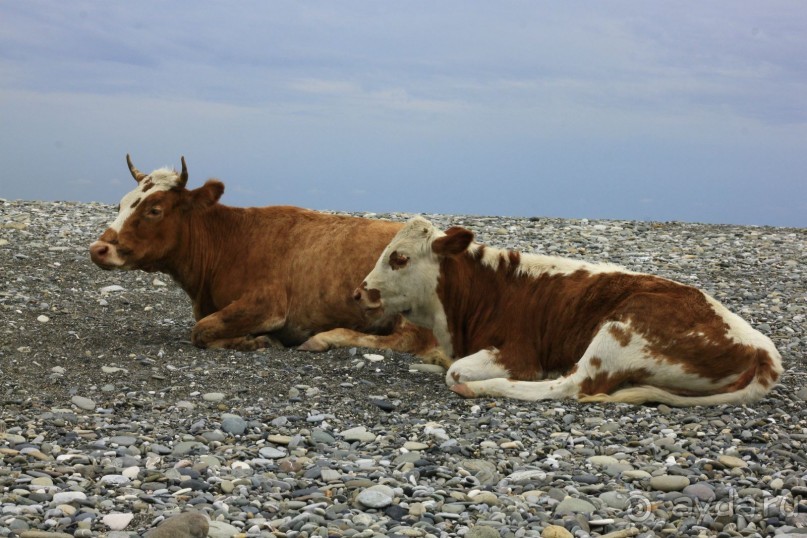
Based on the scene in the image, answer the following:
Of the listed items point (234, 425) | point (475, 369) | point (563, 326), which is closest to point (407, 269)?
point (475, 369)

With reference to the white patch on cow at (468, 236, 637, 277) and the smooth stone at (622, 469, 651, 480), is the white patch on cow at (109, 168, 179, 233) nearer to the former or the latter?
the white patch on cow at (468, 236, 637, 277)

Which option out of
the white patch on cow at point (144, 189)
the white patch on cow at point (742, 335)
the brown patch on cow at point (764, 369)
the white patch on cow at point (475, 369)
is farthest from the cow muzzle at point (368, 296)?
the brown patch on cow at point (764, 369)

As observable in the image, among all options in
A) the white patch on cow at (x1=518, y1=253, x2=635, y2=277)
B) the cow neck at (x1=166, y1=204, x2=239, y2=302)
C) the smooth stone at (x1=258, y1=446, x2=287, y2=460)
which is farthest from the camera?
the cow neck at (x1=166, y1=204, x2=239, y2=302)

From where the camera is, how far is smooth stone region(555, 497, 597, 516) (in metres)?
6.02

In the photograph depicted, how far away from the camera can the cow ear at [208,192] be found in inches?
432

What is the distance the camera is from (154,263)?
1077 centimetres

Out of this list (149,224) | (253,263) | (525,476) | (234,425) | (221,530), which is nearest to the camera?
(221,530)

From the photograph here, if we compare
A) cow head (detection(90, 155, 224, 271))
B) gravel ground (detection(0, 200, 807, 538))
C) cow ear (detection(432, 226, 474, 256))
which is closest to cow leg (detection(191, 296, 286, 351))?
gravel ground (detection(0, 200, 807, 538))

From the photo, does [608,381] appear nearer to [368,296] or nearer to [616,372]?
[616,372]

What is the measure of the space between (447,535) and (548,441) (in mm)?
2091

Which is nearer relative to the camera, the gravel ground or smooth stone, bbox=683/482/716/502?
the gravel ground

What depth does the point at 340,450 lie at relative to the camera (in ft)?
23.9

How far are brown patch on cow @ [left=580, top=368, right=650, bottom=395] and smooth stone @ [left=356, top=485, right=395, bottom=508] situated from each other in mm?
2923

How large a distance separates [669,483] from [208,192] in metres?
6.37
